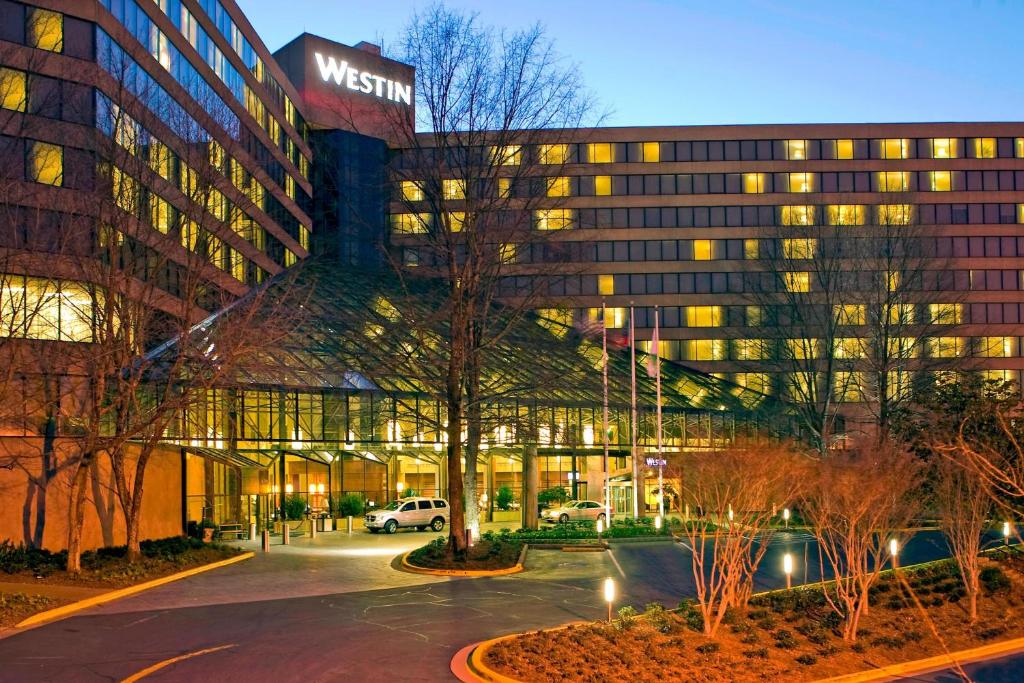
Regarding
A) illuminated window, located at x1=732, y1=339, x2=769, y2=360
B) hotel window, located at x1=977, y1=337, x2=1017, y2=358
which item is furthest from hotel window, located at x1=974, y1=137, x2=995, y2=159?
illuminated window, located at x1=732, y1=339, x2=769, y2=360

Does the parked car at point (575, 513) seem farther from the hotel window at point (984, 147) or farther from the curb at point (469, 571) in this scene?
the hotel window at point (984, 147)

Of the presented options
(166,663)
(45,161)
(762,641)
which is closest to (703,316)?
(45,161)

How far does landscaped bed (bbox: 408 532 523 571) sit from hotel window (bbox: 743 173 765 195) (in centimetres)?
5825

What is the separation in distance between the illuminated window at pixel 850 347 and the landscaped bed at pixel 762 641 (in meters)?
38.0

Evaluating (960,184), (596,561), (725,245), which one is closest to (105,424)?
(596,561)

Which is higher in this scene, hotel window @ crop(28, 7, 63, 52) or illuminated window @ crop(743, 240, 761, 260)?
hotel window @ crop(28, 7, 63, 52)

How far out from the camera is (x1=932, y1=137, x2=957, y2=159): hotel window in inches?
3408

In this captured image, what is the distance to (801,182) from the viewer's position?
85.8 m

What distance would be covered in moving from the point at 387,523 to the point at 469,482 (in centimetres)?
1259

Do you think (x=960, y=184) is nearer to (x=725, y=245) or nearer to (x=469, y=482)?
(x=725, y=245)

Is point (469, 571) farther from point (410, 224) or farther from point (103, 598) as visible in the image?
point (410, 224)

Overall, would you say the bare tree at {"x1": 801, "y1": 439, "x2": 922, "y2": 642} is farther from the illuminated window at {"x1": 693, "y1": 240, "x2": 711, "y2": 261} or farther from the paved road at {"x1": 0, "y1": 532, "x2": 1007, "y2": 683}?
the illuminated window at {"x1": 693, "y1": 240, "x2": 711, "y2": 261}

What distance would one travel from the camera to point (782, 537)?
39.9 meters

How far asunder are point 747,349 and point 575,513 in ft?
117
